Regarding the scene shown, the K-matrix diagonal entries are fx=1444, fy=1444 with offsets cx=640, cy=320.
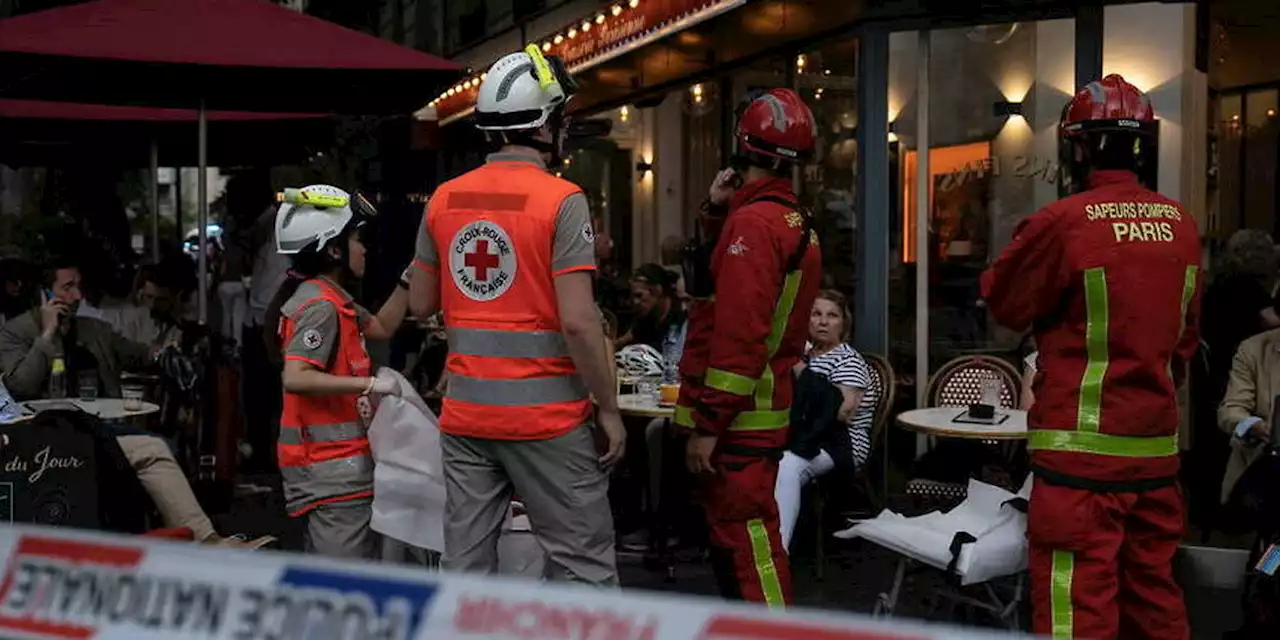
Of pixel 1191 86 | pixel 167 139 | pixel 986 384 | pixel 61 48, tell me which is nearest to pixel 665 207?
pixel 167 139

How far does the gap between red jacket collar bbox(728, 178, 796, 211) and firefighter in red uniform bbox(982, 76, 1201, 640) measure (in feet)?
2.58

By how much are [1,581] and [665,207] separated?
1069 centimetres

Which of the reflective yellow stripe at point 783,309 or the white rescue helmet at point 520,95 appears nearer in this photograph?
the white rescue helmet at point 520,95

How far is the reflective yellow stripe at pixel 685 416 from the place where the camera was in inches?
181

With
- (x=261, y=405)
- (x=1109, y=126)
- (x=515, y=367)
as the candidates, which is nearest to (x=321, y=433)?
(x=515, y=367)

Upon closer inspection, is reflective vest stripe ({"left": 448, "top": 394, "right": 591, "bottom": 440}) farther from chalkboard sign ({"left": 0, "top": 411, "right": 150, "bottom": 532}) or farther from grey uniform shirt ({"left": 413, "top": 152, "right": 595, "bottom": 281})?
chalkboard sign ({"left": 0, "top": 411, "right": 150, "bottom": 532})

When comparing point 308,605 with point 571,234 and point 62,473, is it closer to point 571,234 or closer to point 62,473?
point 571,234

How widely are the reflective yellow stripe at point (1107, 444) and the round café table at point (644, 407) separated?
8.31ft

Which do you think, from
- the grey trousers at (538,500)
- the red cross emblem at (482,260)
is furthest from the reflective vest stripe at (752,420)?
the red cross emblem at (482,260)

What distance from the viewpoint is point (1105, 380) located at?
155 inches

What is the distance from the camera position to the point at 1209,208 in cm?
980

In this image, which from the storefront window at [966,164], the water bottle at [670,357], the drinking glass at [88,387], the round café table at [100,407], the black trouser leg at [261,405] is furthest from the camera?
the black trouser leg at [261,405]

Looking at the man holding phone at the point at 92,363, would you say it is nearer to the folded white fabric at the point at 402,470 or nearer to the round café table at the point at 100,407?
the round café table at the point at 100,407

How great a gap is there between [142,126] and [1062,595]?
340 inches
